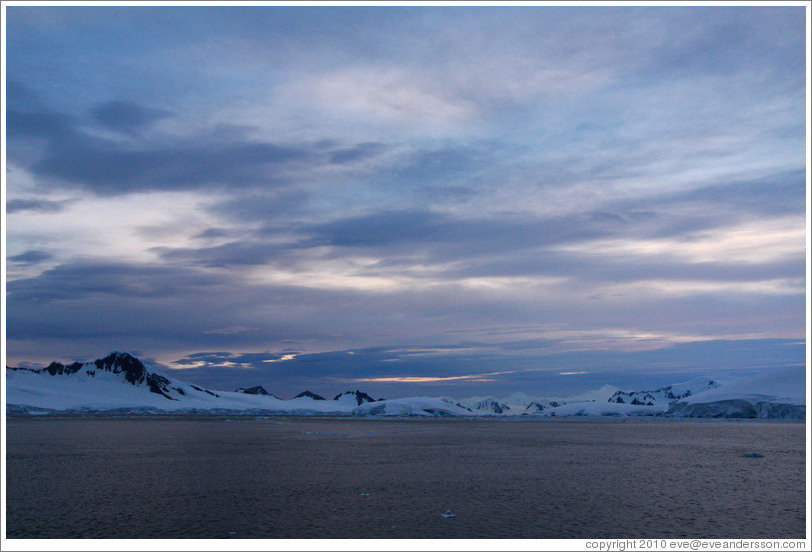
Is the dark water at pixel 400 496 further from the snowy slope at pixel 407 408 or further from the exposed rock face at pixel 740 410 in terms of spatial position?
the snowy slope at pixel 407 408

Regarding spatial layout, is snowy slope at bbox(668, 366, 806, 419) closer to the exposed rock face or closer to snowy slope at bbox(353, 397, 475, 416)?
the exposed rock face

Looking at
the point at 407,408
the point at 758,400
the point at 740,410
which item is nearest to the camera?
the point at 740,410

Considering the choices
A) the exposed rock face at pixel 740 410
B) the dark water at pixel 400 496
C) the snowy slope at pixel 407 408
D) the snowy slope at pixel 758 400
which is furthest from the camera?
the snowy slope at pixel 407 408

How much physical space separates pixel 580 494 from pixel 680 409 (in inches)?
4924

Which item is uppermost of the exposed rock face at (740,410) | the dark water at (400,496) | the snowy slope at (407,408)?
the dark water at (400,496)

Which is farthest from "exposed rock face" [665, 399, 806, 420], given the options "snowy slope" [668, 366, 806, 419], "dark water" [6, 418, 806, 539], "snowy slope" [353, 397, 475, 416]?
"dark water" [6, 418, 806, 539]

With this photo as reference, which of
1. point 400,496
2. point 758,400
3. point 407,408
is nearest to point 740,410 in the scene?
point 758,400

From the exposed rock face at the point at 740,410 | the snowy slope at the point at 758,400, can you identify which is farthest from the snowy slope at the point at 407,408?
the exposed rock face at the point at 740,410

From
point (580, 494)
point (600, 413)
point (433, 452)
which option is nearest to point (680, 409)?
point (600, 413)

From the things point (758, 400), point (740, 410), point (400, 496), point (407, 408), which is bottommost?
point (407, 408)

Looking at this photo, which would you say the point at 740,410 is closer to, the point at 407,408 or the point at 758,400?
the point at 758,400

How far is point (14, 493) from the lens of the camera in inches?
835

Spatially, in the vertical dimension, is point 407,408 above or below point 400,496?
below

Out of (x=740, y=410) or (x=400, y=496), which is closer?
(x=400, y=496)
